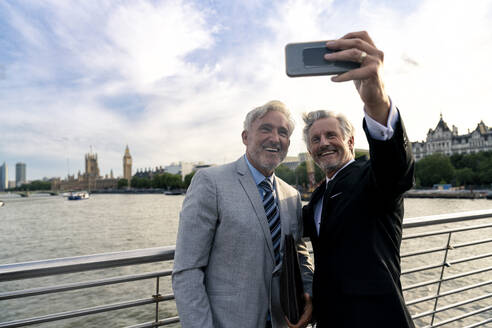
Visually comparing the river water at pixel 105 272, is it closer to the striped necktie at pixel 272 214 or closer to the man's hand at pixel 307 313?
the man's hand at pixel 307 313

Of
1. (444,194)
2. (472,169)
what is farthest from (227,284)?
(472,169)

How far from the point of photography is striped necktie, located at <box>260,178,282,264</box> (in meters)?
1.43

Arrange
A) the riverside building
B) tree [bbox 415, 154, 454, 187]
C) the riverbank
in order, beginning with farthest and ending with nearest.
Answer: the riverside building < tree [bbox 415, 154, 454, 187] < the riverbank

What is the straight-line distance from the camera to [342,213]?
4.24 feet

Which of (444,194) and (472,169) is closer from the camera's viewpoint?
(444,194)

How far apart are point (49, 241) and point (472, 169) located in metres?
58.7

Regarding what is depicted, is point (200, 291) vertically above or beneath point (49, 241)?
above

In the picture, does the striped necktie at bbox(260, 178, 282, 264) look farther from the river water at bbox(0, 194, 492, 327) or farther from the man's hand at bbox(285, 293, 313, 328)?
the river water at bbox(0, 194, 492, 327)

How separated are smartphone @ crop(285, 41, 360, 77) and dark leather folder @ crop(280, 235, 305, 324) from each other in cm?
64

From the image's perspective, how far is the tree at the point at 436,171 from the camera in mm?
54125

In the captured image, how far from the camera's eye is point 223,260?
1346 millimetres

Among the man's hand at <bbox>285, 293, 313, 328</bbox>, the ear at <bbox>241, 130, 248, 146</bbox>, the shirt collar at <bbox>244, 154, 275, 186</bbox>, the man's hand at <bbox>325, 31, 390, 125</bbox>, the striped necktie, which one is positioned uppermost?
the man's hand at <bbox>325, 31, 390, 125</bbox>

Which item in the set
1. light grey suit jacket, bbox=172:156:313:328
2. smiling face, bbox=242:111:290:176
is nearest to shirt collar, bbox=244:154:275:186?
smiling face, bbox=242:111:290:176

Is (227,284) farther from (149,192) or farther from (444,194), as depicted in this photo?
(149,192)
